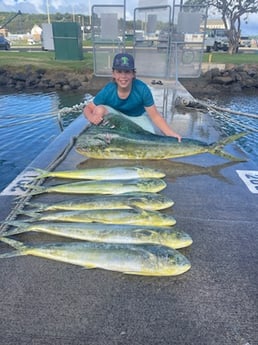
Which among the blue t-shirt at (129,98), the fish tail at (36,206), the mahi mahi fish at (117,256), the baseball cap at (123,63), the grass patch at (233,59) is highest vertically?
the baseball cap at (123,63)

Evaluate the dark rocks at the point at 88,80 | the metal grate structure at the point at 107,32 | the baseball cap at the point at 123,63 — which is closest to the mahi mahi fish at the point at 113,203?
the baseball cap at the point at 123,63

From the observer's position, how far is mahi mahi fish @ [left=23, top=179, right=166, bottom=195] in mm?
3803

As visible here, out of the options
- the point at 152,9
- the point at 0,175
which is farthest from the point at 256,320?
the point at 152,9

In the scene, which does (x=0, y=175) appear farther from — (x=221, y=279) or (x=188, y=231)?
(x=221, y=279)

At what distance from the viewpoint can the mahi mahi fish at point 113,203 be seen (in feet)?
11.2

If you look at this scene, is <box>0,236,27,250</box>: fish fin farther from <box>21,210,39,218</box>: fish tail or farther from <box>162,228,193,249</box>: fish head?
<box>162,228,193,249</box>: fish head

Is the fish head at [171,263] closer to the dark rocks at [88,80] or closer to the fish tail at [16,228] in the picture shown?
the fish tail at [16,228]

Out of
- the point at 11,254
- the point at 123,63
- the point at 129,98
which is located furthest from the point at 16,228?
the point at 129,98

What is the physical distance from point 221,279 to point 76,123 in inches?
264

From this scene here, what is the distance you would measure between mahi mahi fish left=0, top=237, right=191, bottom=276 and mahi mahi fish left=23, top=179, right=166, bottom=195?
3.62 feet

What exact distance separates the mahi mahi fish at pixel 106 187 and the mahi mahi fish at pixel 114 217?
1.78ft

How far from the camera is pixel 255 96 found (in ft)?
79.9

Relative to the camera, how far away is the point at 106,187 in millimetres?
3869

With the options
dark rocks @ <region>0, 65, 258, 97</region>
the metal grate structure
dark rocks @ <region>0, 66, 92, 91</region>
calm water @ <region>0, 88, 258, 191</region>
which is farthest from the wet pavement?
dark rocks @ <region>0, 66, 92, 91</region>
